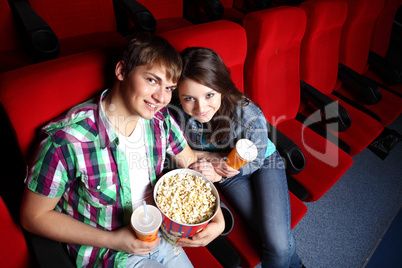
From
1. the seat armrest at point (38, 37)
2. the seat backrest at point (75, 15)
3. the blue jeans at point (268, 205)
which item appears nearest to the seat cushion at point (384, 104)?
the blue jeans at point (268, 205)

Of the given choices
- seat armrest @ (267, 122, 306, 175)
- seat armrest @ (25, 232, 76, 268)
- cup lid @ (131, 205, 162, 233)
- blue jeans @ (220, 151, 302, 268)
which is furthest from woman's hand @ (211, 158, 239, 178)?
seat armrest @ (25, 232, 76, 268)

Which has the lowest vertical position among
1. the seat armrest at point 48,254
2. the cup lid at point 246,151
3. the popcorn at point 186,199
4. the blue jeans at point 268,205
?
the blue jeans at point 268,205

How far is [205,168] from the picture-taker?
1203mm

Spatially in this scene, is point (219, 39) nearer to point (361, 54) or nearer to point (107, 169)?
point (107, 169)

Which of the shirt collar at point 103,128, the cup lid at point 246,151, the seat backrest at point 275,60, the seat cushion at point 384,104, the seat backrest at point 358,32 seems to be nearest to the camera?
the shirt collar at point 103,128

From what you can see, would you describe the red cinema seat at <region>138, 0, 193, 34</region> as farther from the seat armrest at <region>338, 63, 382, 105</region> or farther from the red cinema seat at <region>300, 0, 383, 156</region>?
the seat armrest at <region>338, 63, 382, 105</region>

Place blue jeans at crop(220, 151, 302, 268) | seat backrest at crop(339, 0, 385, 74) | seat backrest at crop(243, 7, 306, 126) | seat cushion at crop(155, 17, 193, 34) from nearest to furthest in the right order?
blue jeans at crop(220, 151, 302, 268) → seat backrest at crop(243, 7, 306, 126) → seat cushion at crop(155, 17, 193, 34) → seat backrest at crop(339, 0, 385, 74)

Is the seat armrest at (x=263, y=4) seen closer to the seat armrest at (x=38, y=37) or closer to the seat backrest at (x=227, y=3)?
the seat backrest at (x=227, y=3)

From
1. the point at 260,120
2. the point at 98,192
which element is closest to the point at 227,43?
the point at 260,120

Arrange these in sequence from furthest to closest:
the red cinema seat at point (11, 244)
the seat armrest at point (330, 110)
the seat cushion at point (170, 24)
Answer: the seat cushion at point (170, 24) → the seat armrest at point (330, 110) → the red cinema seat at point (11, 244)

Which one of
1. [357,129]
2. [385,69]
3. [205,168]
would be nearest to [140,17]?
[205,168]

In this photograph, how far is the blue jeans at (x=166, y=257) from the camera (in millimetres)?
989

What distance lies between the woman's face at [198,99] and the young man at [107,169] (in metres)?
0.17

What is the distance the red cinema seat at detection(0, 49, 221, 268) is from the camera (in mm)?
799
